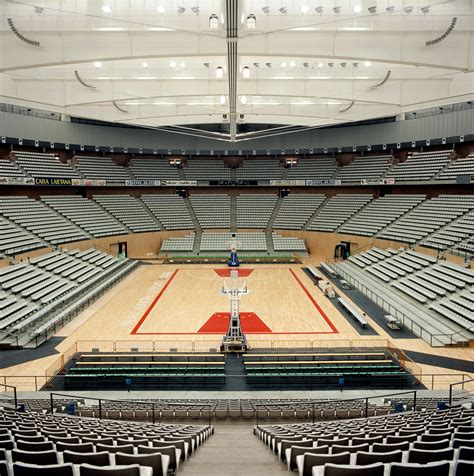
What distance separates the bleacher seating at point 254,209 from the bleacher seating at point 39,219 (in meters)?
17.2

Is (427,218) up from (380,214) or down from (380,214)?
down

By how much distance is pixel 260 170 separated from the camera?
45.8 m

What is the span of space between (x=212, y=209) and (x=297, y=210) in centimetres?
983

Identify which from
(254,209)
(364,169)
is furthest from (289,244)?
(364,169)

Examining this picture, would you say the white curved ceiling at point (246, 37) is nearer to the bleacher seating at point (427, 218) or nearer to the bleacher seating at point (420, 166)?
the bleacher seating at point (427, 218)

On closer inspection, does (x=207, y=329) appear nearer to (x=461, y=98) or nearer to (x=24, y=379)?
(x=24, y=379)

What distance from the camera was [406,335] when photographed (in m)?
17.5

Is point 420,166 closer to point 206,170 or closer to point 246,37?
point 206,170

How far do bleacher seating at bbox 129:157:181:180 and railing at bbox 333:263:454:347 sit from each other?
81.7ft

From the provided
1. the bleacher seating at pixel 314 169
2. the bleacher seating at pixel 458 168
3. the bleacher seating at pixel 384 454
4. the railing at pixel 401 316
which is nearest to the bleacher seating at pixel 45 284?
the bleacher seating at pixel 384 454

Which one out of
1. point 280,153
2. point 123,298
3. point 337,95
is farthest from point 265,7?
point 280,153

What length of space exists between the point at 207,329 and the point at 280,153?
31222mm

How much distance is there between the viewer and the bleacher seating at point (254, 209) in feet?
140

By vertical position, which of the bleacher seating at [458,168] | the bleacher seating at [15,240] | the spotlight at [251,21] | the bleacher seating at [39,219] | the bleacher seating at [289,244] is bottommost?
the bleacher seating at [289,244]
